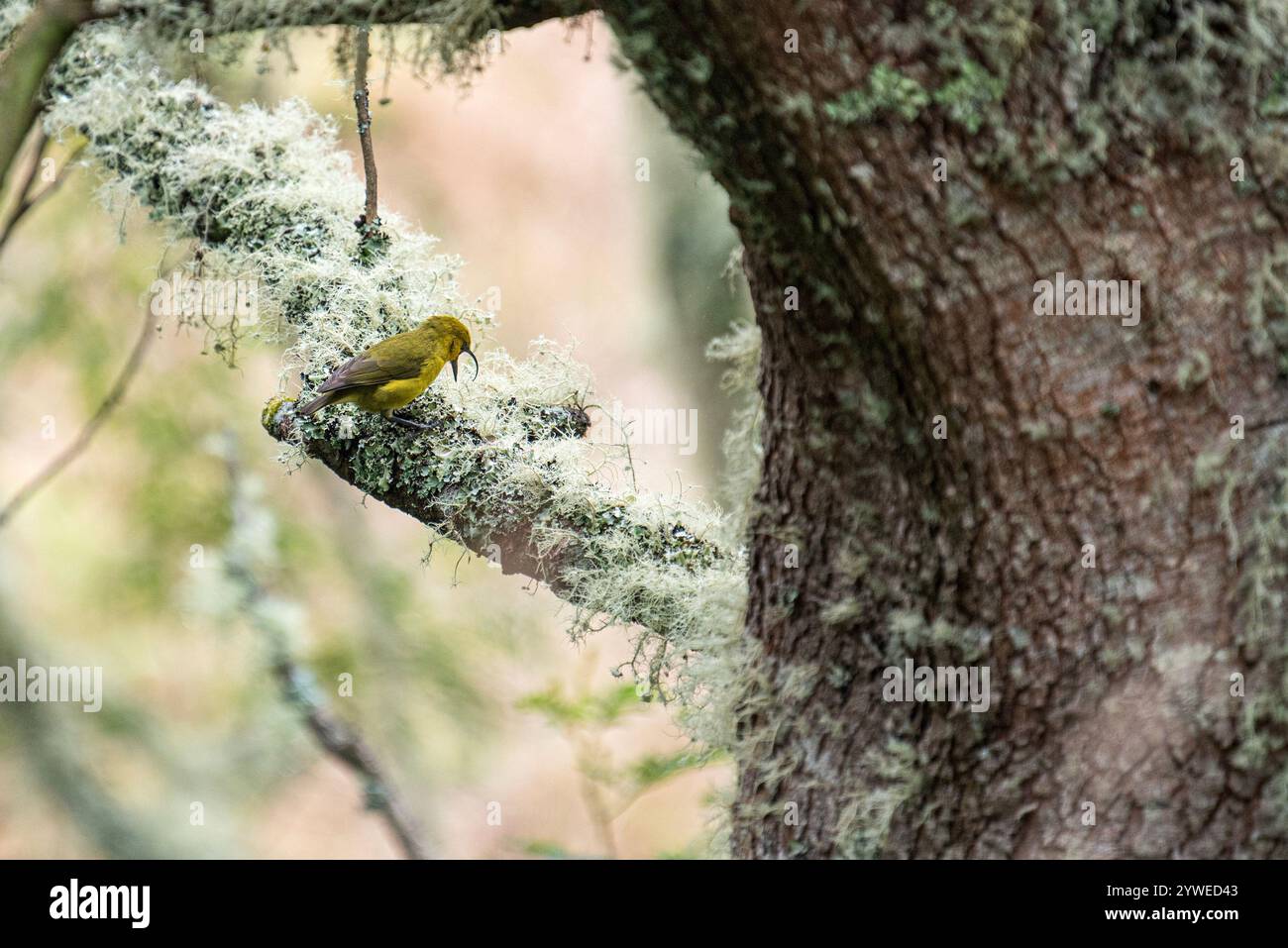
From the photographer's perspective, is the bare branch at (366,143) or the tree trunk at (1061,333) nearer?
the tree trunk at (1061,333)

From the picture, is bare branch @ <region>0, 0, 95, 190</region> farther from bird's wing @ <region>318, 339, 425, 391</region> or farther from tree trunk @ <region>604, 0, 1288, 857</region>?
bird's wing @ <region>318, 339, 425, 391</region>

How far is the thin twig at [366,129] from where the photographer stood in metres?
1.73

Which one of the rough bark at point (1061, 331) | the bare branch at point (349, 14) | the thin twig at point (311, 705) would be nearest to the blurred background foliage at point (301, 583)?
the thin twig at point (311, 705)

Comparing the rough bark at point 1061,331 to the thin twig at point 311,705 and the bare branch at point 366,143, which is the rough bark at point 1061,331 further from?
the thin twig at point 311,705

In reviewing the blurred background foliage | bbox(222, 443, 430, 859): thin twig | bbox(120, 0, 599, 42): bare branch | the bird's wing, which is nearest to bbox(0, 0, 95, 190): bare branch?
bbox(120, 0, 599, 42): bare branch

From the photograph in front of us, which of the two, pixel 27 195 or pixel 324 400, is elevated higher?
pixel 27 195

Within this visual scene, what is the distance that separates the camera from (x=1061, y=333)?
1348 mm

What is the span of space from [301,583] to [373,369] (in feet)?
17.8

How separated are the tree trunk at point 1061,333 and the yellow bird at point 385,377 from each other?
3.80 feet

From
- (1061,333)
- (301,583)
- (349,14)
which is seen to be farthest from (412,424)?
(301,583)

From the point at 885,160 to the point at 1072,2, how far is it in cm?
30

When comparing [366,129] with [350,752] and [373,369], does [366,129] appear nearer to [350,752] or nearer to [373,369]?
[373,369]

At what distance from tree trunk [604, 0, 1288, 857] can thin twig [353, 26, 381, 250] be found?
0.61 metres

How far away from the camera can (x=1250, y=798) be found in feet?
4.38
